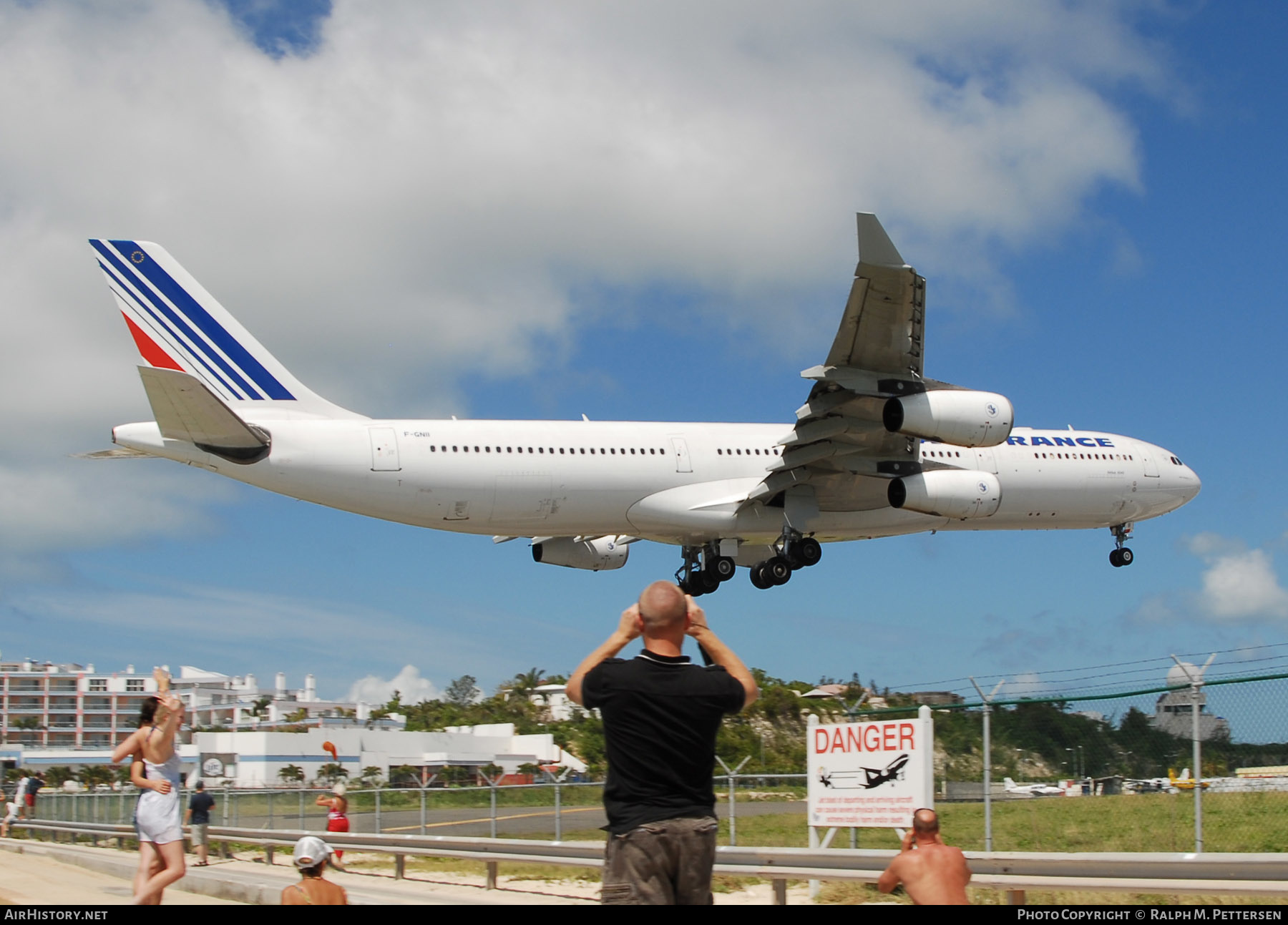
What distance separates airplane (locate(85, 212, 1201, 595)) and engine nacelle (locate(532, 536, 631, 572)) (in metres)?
2.44

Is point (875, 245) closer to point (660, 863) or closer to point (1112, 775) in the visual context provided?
point (1112, 775)

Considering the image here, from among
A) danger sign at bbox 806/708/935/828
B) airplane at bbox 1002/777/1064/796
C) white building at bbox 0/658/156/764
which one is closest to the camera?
danger sign at bbox 806/708/935/828

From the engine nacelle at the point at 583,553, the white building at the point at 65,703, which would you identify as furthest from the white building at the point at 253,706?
the engine nacelle at the point at 583,553

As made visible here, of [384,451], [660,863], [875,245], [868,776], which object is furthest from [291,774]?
[660,863]

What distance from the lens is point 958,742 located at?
1283cm

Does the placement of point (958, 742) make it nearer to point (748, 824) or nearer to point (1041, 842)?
point (1041, 842)

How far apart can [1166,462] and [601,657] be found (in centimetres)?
2744

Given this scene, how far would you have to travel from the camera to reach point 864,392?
2233 centimetres

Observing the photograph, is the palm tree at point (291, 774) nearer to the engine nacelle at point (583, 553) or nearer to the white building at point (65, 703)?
the engine nacelle at point (583, 553)

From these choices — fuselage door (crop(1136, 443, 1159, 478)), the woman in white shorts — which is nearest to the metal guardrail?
the woman in white shorts

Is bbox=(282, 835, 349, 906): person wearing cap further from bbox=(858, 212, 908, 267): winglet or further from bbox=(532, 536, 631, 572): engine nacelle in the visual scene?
bbox=(532, 536, 631, 572): engine nacelle

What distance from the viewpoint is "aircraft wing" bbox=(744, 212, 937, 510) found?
21.0 m

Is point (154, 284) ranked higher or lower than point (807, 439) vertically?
higher
